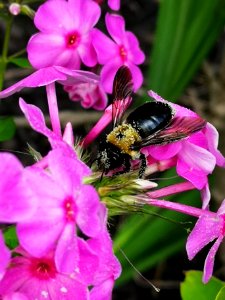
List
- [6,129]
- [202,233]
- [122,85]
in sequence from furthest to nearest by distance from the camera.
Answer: [6,129]
[122,85]
[202,233]

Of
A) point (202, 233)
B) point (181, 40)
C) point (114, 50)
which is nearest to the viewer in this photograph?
point (202, 233)

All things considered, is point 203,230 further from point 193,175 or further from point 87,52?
point 87,52

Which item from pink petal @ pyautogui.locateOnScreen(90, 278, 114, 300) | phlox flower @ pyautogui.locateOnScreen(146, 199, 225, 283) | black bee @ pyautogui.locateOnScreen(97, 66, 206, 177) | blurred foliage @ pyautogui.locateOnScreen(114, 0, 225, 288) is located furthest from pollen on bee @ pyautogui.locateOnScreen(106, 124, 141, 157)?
blurred foliage @ pyautogui.locateOnScreen(114, 0, 225, 288)

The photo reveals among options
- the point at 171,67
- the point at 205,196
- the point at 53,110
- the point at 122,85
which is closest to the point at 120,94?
the point at 122,85

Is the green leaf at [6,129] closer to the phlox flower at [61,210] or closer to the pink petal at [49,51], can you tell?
the pink petal at [49,51]

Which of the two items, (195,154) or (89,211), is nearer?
(89,211)

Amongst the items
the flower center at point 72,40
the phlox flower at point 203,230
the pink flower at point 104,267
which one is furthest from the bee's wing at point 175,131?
the flower center at point 72,40

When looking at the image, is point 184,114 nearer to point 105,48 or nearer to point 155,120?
point 155,120
